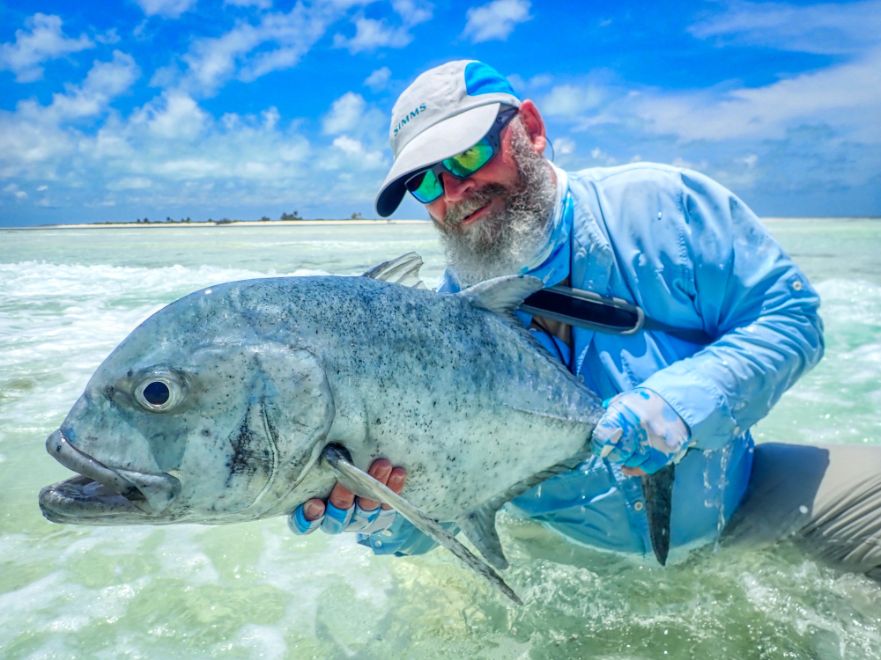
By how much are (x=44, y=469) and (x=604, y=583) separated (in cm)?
361

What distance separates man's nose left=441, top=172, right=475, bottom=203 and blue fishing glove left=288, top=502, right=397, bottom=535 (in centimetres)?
132

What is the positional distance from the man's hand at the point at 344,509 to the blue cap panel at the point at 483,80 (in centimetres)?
169

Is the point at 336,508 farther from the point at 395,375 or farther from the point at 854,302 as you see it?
the point at 854,302

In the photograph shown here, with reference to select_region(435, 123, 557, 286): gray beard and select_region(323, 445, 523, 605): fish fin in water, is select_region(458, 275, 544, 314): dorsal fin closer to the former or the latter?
select_region(435, 123, 557, 286): gray beard

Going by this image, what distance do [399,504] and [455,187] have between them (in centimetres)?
154

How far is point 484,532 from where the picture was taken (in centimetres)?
213

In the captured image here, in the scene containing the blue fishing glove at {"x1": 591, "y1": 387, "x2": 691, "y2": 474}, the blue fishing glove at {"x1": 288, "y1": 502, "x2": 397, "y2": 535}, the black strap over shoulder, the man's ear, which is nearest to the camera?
the blue fishing glove at {"x1": 288, "y1": 502, "x2": 397, "y2": 535}

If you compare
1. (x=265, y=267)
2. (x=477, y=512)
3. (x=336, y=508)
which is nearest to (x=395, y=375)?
(x=336, y=508)

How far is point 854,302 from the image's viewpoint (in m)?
10.3

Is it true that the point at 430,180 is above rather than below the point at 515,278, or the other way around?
above

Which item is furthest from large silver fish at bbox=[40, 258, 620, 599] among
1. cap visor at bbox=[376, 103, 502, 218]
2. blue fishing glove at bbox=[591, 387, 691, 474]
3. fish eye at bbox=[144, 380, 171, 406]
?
cap visor at bbox=[376, 103, 502, 218]

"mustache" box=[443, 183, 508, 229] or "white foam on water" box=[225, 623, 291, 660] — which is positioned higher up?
"mustache" box=[443, 183, 508, 229]

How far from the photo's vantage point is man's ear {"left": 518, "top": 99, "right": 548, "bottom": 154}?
2.86m

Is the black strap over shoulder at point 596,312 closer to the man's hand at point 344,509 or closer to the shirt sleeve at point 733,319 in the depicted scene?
the shirt sleeve at point 733,319
